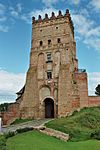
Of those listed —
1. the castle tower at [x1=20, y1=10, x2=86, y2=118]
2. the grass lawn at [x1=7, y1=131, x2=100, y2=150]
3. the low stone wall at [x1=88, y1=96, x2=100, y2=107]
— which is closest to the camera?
the grass lawn at [x1=7, y1=131, x2=100, y2=150]

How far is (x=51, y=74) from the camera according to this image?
4097 cm

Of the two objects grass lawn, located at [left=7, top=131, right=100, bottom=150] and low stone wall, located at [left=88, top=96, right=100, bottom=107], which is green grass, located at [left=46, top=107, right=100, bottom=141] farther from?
low stone wall, located at [left=88, top=96, right=100, bottom=107]

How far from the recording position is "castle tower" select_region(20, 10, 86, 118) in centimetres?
3841

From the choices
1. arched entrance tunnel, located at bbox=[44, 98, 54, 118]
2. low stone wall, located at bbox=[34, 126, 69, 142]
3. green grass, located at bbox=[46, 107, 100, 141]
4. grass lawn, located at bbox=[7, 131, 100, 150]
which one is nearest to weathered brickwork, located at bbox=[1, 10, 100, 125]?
arched entrance tunnel, located at bbox=[44, 98, 54, 118]

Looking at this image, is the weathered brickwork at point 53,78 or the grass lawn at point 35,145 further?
the weathered brickwork at point 53,78

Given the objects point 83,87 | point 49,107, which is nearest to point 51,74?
point 49,107

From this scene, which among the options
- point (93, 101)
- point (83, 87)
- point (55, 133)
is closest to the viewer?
point (55, 133)

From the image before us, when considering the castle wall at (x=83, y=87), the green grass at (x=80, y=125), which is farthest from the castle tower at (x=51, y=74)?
the green grass at (x=80, y=125)

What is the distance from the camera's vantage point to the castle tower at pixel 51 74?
3841 cm

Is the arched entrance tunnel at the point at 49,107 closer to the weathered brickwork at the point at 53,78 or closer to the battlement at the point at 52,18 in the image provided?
the weathered brickwork at the point at 53,78

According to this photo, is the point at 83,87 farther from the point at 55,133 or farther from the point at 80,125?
the point at 55,133

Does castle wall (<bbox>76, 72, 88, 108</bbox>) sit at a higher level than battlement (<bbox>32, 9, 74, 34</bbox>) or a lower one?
lower

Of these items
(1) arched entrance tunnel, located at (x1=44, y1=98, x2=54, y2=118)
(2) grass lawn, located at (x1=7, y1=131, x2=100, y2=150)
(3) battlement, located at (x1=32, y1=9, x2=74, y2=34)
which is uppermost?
(3) battlement, located at (x1=32, y1=9, x2=74, y2=34)

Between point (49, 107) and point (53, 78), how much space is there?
5.14 meters
